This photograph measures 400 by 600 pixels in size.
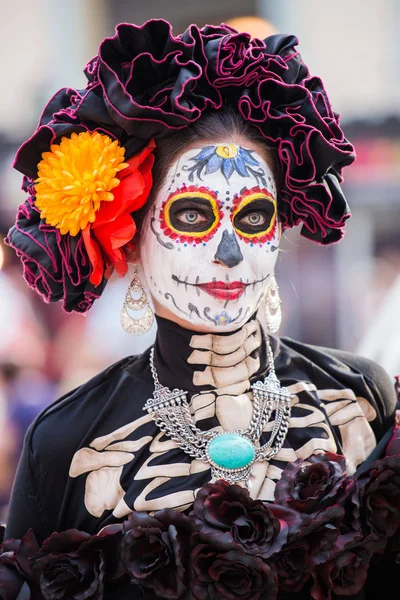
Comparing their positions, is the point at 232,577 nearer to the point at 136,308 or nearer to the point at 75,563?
the point at 75,563

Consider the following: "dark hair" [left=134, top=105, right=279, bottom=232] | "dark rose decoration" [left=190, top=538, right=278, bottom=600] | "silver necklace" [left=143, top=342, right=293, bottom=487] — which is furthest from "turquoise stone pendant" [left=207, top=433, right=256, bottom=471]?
"dark hair" [left=134, top=105, right=279, bottom=232]

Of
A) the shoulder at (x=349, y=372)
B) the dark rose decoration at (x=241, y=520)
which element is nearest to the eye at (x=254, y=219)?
the shoulder at (x=349, y=372)

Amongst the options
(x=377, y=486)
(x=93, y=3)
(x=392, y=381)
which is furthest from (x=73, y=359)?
(x=93, y=3)

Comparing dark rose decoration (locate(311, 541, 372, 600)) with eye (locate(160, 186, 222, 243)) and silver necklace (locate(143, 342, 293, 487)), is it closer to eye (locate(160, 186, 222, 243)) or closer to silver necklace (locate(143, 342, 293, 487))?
silver necklace (locate(143, 342, 293, 487))

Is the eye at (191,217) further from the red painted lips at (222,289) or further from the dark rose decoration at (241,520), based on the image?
the dark rose decoration at (241,520)

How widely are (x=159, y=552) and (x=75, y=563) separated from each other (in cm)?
21

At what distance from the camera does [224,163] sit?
7.17ft

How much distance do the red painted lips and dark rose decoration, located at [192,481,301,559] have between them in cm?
46

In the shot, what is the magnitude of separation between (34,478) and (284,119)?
44.5 inches

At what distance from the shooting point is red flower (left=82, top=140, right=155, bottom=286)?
215cm

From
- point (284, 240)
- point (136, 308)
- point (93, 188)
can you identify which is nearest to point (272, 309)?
point (136, 308)

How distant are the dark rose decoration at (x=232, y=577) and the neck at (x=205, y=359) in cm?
46

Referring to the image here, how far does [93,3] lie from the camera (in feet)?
29.9

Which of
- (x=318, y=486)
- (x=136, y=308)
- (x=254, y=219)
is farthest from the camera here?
(x=136, y=308)
